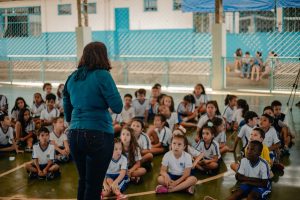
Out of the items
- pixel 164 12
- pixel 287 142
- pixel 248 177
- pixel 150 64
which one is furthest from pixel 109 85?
pixel 164 12

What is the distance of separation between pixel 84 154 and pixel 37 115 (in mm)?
6040

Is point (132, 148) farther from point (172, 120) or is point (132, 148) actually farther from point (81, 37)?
point (81, 37)

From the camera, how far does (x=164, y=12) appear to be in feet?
57.4

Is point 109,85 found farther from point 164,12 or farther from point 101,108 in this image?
point 164,12

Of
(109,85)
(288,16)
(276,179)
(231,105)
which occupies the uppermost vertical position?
(288,16)

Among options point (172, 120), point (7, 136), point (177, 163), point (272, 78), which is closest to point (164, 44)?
point (272, 78)

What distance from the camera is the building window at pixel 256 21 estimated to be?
16688mm

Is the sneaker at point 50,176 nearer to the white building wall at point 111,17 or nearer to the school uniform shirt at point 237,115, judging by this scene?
the school uniform shirt at point 237,115

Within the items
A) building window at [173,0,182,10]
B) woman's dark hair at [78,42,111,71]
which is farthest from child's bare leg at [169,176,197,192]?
building window at [173,0,182,10]

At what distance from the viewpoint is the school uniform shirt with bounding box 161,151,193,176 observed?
16.7 feet

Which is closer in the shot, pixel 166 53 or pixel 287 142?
pixel 287 142

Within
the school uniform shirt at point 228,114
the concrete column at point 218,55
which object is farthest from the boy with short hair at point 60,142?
the concrete column at point 218,55

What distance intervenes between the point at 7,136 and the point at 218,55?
7.74 metres

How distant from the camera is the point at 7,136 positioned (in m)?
7.07
